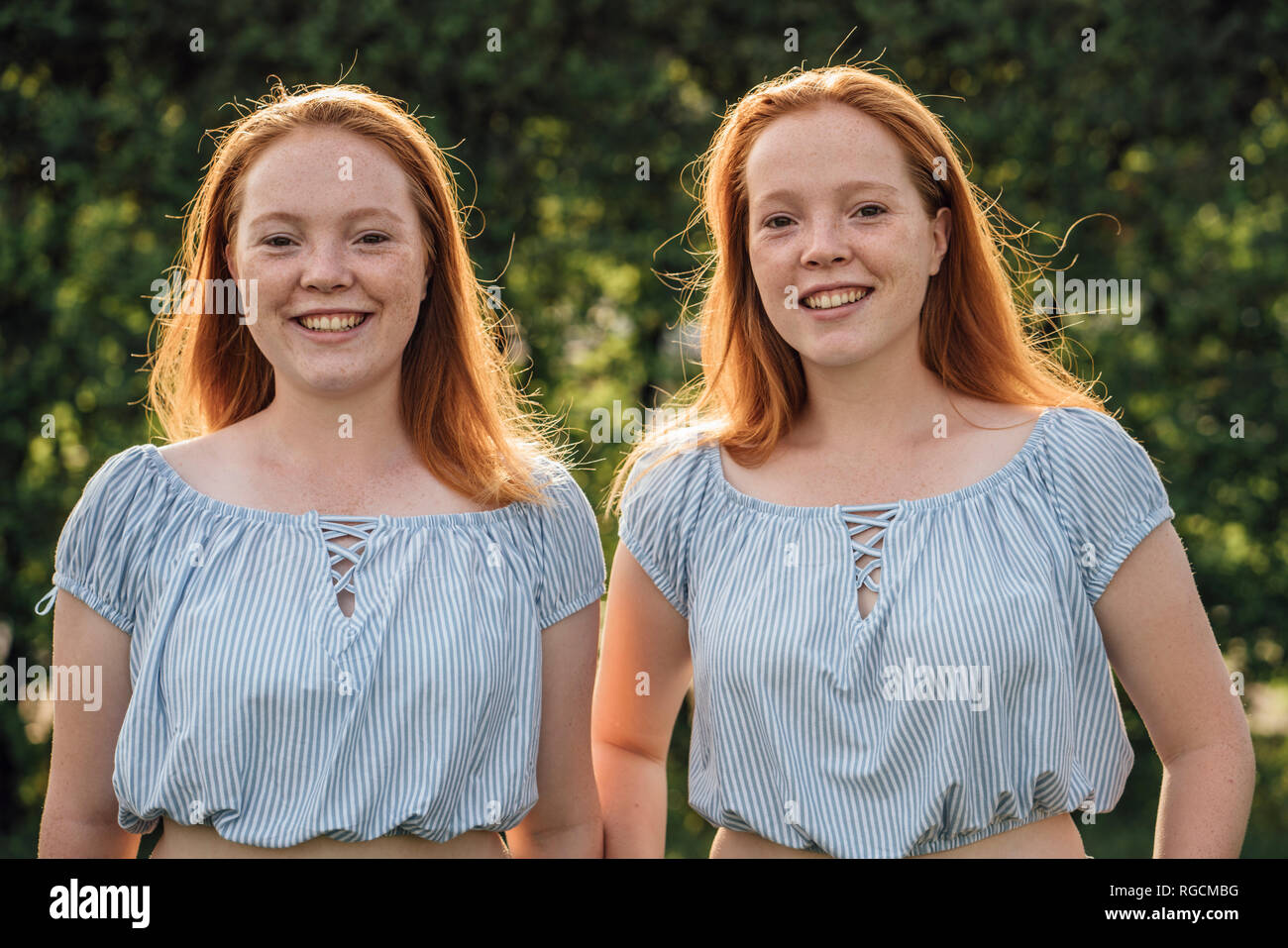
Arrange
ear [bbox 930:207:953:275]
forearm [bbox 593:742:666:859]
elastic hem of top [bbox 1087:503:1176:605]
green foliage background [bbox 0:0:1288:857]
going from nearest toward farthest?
elastic hem of top [bbox 1087:503:1176:605], ear [bbox 930:207:953:275], forearm [bbox 593:742:666:859], green foliage background [bbox 0:0:1288:857]

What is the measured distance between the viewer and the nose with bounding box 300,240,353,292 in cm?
247

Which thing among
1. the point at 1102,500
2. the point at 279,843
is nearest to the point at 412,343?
the point at 279,843

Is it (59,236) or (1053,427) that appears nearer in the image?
(1053,427)

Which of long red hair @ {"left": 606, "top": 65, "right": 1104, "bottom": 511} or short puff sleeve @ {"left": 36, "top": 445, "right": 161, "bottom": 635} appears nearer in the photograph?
short puff sleeve @ {"left": 36, "top": 445, "right": 161, "bottom": 635}

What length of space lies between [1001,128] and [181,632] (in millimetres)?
4144

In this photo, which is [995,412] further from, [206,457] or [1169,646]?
[206,457]

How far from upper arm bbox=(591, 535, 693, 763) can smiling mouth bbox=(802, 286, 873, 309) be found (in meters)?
0.64

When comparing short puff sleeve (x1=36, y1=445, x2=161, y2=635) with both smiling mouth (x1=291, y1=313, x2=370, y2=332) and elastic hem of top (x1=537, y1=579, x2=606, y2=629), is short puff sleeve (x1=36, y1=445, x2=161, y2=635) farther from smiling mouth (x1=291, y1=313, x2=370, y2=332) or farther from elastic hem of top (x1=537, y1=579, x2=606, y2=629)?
elastic hem of top (x1=537, y1=579, x2=606, y2=629)

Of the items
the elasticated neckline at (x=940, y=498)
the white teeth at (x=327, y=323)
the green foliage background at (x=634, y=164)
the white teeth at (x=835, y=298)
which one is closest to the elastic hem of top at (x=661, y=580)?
the elasticated neckline at (x=940, y=498)

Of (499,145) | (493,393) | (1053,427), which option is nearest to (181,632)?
(493,393)

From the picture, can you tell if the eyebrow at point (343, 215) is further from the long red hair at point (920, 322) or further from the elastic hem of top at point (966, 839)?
the elastic hem of top at point (966, 839)

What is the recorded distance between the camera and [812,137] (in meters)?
2.58

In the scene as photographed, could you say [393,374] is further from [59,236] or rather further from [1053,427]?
[59,236]

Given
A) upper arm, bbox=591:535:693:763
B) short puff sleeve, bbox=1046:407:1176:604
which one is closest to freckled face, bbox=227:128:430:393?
upper arm, bbox=591:535:693:763
